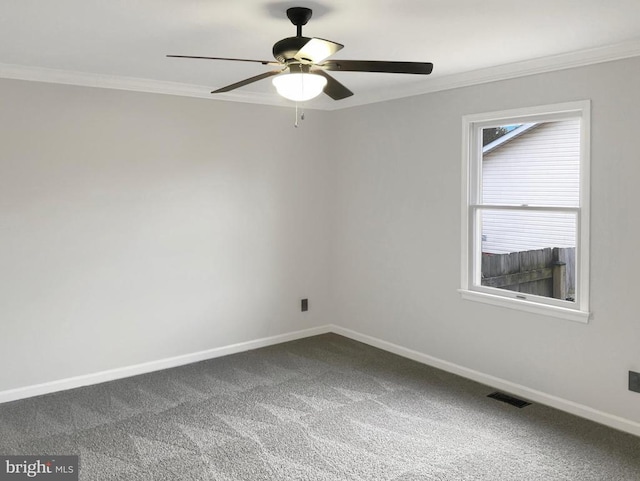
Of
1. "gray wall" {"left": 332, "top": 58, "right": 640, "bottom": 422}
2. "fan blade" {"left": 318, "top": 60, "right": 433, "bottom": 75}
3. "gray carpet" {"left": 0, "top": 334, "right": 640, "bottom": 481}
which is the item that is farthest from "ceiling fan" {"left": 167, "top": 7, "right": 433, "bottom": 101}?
"gray carpet" {"left": 0, "top": 334, "right": 640, "bottom": 481}

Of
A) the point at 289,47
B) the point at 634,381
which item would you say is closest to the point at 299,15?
the point at 289,47

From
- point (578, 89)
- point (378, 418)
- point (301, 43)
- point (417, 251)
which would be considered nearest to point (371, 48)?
point (301, 43)

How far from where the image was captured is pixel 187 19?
285 cm

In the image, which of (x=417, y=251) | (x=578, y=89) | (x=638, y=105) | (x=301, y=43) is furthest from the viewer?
(x=417, y=251)

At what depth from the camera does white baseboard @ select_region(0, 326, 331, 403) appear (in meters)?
4.08

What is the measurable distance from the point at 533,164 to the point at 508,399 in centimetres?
169

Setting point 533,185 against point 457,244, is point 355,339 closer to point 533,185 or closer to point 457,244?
point 457,244

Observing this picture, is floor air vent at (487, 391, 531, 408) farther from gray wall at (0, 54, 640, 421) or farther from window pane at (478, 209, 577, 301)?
window pane at (478, 209, 577, 301)

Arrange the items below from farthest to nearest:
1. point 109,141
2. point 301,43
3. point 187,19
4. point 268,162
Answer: point 268,162
point 109,141
point 187,19
point 301,43

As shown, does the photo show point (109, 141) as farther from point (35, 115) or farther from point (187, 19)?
point (187, 19)

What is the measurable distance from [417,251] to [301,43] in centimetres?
260

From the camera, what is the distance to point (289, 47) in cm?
262

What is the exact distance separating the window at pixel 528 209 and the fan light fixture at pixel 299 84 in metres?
1.88

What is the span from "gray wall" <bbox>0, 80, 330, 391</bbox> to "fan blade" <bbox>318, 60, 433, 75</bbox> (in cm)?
234
